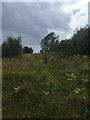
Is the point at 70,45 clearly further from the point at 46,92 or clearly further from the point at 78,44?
the point at 46,92

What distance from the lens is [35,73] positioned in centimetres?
920

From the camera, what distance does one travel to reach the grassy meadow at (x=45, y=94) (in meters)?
6.19

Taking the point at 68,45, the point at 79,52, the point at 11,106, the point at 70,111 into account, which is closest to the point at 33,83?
the point at 11,106


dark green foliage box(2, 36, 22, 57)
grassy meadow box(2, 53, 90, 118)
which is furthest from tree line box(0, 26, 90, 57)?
grassy meadow box(2, 53, 90, 118)

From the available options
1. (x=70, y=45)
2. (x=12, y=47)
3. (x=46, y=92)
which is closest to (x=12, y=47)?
(x=12, y=47)

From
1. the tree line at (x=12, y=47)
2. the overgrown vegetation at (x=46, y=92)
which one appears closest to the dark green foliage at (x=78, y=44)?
the tree line at (x=12, y=47)

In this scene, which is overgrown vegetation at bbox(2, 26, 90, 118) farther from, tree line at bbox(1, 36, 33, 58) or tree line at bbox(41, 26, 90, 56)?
tree line at bbox(1, 36, 33, 58)

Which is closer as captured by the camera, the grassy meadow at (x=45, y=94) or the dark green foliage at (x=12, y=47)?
the grassy meadow at (x=45, y=94)

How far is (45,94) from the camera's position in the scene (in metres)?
7.12

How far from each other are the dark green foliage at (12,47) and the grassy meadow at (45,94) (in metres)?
7.00

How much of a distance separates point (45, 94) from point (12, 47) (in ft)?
33.7

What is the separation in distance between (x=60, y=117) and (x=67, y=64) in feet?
18.3

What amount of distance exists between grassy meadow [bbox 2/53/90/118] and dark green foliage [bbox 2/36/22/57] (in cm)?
700

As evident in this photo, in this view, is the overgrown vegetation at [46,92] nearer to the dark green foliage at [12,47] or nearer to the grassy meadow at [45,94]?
the grassy meadow at [45,94]
